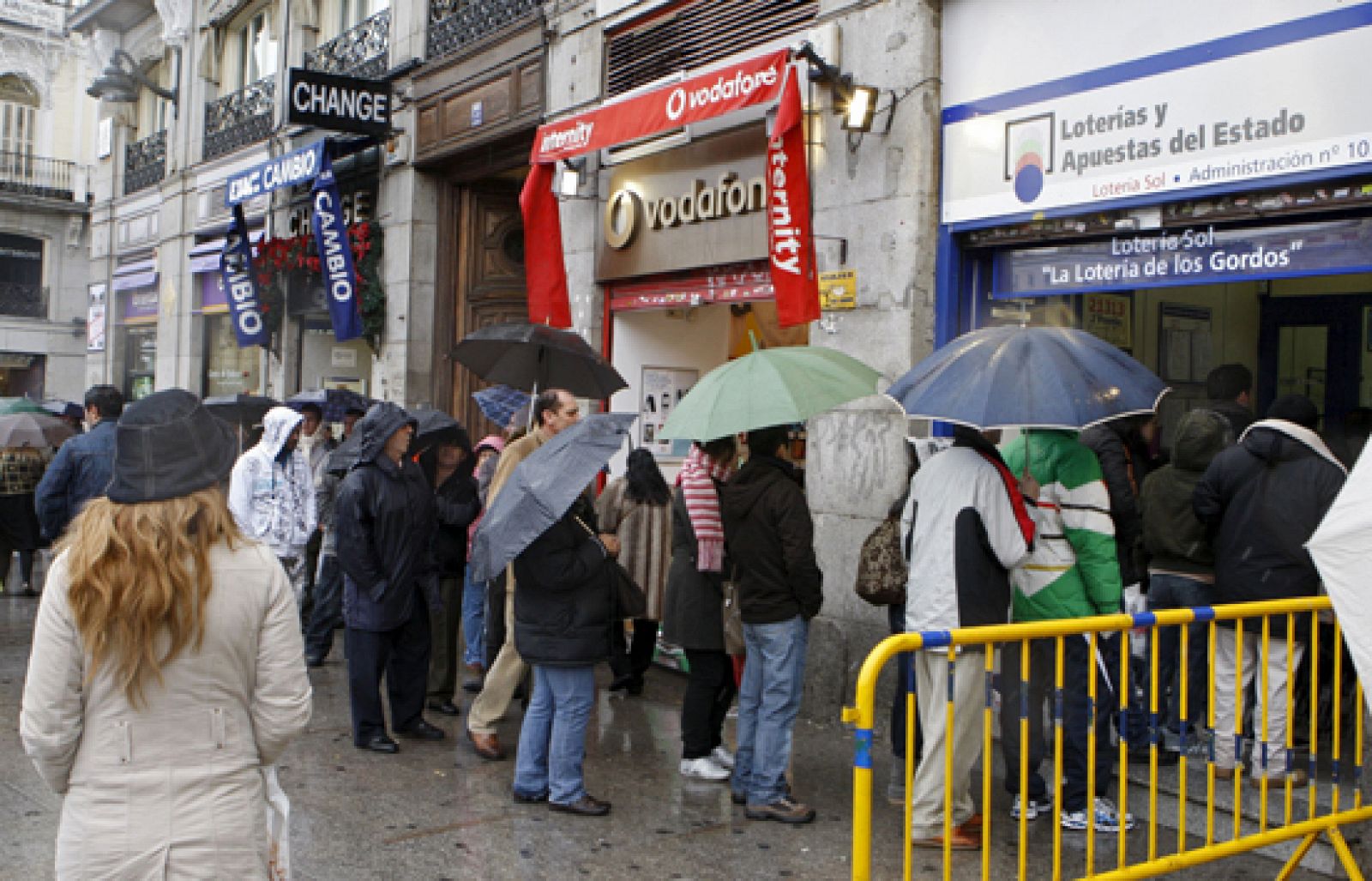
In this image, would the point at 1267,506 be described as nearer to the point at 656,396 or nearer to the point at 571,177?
the point at 656,396

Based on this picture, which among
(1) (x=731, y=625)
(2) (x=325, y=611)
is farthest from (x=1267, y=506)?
(2) (x=325, y=611)

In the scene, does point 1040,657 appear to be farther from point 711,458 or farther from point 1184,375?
point 1184,375

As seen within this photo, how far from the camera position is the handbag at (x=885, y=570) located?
5.94 m

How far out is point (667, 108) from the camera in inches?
356

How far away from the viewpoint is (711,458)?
6148mm

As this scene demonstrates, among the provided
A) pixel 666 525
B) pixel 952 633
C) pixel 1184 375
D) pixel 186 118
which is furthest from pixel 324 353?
pixel 952 633

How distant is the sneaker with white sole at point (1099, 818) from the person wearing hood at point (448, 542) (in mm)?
3708

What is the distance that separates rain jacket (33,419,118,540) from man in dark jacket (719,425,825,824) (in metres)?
5.74

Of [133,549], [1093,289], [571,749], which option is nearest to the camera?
[133,549]

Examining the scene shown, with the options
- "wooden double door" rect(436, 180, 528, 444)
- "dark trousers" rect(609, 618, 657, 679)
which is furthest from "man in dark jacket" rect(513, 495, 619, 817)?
"wooden double door" rect(436, 180, 528, 444)

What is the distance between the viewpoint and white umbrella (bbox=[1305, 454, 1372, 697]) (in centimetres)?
364

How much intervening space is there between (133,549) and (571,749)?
3.32m

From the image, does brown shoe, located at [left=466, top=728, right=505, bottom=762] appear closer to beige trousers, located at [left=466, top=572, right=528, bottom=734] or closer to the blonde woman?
beige trousers, located at [left=466, top=572, right=528, bottom=734]

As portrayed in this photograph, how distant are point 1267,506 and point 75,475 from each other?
8.12 meters
